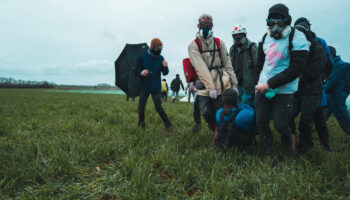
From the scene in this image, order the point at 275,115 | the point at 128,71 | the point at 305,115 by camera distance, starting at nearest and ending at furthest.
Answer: the point at 275,115, the point at 305,115, the point at 128,71

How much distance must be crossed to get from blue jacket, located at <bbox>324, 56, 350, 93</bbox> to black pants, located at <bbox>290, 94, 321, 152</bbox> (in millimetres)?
912

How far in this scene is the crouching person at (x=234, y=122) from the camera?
2867 mm

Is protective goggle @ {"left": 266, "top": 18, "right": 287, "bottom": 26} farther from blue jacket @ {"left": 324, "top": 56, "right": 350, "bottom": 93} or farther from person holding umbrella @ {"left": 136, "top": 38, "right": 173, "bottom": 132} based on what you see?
person holding umbrella @ {"left": 136, "top": 38, "right": 173, "bottom": 132}

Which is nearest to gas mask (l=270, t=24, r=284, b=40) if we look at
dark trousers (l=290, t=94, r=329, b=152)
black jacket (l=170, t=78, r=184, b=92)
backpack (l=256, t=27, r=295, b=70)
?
backpack (l=256, t=27, r=295, b=70)

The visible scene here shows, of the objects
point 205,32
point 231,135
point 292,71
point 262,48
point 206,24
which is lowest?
point 231,135

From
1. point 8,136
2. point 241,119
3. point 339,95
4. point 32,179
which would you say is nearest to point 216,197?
point 241,119

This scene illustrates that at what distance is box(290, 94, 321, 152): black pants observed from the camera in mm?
2994

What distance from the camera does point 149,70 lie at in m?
4.69

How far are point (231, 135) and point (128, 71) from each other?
146 inches

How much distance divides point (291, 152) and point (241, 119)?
840mm

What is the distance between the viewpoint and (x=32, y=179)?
7.57 feet

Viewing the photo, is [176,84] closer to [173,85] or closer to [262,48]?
[173,85]

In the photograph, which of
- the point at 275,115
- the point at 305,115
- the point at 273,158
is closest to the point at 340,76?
the point at 305,115

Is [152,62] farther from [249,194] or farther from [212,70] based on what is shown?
[249,194]
